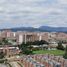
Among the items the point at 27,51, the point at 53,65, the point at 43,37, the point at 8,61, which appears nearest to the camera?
the point at 53,65

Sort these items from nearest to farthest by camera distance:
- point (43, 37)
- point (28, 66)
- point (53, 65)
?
1. point (53, 65)
2. point (28, 66)
3. point (43, 37)

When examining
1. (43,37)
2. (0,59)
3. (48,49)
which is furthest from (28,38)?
(0,59)

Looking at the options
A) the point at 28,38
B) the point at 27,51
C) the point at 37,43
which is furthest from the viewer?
the point at 28,38

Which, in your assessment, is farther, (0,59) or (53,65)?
(0,59)

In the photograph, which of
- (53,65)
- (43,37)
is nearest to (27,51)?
(53,65)

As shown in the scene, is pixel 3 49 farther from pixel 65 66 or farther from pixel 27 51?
pixel 65 66

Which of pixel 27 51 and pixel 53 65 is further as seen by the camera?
pixel 27 51

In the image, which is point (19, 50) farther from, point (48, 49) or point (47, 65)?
point (47, 65)

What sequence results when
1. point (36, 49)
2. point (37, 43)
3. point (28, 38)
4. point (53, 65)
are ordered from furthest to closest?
point (28, 38) < point (37, 43) < point (36, 49) < point (53, 65)
